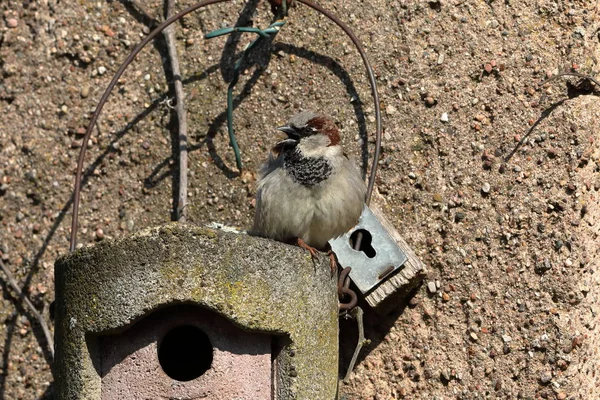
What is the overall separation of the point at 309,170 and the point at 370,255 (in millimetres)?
364

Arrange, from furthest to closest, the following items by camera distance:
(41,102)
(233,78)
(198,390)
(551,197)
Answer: (41,102) → (233,78) → (551,197) → (198,390)

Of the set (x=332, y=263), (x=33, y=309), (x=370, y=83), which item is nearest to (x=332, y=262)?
(x=332, y=263)

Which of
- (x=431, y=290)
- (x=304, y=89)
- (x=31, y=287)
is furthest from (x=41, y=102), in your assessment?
(x=431, y=290)

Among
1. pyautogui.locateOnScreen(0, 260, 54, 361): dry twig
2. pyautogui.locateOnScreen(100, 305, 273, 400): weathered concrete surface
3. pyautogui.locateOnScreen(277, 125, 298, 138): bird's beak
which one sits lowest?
pyautogui.locateOnScreen(100, 305, 273, 400): weathered concrete surface

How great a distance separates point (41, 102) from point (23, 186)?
315 mm

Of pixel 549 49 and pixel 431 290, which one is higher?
pixel 549 49

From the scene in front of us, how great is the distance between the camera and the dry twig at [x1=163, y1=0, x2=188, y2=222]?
3.50 m

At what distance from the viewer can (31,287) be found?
3582 mm

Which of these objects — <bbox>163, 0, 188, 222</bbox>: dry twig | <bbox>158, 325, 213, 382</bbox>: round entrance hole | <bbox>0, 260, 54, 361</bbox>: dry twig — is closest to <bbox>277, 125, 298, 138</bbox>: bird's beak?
<bbox>163, 0, 188, 222</bbox>: dry twig

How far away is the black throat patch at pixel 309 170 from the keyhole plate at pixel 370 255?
0.23 m

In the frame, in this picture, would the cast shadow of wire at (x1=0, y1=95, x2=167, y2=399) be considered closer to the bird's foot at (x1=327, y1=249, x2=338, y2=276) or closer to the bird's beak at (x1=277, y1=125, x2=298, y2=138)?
the bird's beak at (x1=277, y1=125, x2=298, y2=138)

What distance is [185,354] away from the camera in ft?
9.56

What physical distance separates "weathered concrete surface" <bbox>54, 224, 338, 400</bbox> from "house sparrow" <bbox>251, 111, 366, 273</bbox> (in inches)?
15.8

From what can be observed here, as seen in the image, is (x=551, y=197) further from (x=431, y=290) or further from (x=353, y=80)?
(x=353, y=80)
